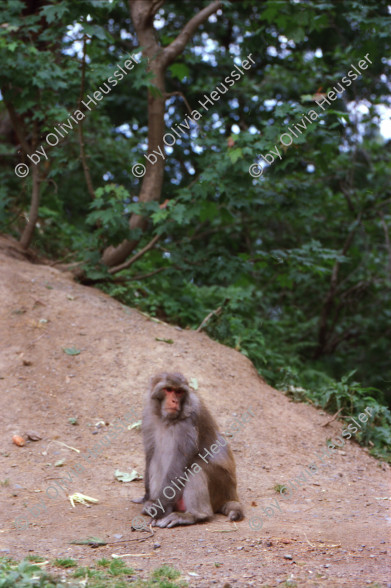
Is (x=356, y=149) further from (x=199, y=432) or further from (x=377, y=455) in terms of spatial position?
(x=199, y=432)

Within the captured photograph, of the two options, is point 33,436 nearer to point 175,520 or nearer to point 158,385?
point 158,385

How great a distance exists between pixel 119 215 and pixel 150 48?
95.9 inches

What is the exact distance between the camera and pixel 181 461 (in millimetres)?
4902

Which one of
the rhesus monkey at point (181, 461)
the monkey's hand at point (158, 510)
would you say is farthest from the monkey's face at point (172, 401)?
the monkey's hand at point (158, 510)

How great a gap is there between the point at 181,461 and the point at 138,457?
1.35 meters

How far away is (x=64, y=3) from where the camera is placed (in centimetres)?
760

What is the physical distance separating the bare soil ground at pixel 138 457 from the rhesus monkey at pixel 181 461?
21 cm

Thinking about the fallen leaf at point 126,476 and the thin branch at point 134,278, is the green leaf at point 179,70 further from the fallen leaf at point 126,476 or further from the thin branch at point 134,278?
the fallen leaf at point 126,476

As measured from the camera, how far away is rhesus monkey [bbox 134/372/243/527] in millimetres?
4879

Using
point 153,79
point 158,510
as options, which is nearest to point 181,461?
point 158,510

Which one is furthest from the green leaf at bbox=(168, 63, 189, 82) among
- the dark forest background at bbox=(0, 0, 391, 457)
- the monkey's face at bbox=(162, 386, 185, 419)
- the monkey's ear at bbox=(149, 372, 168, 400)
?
the monkey's face at bbox=(162, 386, 185, 419)

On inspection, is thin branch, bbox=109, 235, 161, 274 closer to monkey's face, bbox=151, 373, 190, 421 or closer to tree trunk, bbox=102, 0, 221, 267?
tree trunk, bbox=102, 0, 221, 267

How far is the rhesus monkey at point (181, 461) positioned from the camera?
4879 millimetres

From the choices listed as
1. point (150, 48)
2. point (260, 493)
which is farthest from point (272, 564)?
point (150, 48)
